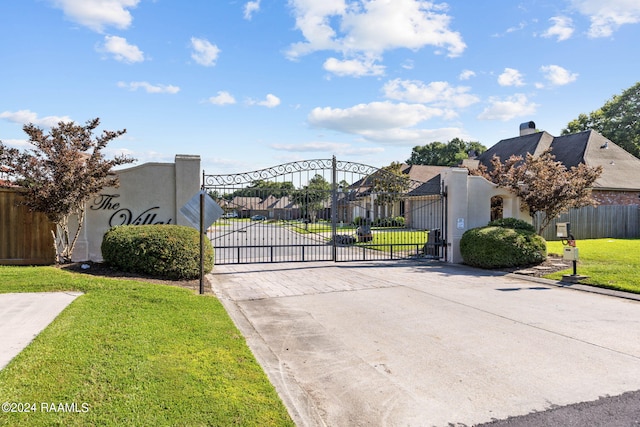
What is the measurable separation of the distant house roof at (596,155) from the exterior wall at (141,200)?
22.9m

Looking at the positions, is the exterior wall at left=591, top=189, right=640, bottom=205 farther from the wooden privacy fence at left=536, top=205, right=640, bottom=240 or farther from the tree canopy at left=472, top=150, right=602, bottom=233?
the tree canopy at left=472, top=150, right=602, bottom=233

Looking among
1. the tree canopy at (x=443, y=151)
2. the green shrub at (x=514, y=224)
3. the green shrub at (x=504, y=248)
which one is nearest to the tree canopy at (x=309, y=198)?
the green shrub at (x=504, y=248)

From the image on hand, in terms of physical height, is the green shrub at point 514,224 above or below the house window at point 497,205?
below

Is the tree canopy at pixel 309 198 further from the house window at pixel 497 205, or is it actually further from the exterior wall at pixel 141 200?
the house window at pixel 497 205

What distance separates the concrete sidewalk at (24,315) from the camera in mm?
4766

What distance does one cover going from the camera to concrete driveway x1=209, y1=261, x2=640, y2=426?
400cm

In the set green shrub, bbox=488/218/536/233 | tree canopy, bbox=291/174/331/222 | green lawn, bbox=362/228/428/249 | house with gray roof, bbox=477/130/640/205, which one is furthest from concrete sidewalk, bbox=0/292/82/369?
house with gray roof, bbox=477/130/640/205

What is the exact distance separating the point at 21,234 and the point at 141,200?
112 inches

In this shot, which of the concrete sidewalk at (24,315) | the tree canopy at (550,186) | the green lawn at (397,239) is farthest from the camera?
the green lawn at (397,239)

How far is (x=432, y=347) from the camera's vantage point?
220 inches

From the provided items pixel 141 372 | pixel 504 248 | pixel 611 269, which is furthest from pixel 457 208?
pixel 141 372

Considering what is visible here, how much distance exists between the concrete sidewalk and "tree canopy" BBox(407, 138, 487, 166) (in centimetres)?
5771

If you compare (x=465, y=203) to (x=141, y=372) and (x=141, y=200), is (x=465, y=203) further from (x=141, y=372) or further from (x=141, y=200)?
(x=141, y=372)

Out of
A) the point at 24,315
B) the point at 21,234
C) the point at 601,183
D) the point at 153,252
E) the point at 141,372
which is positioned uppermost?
the point at 601,183
